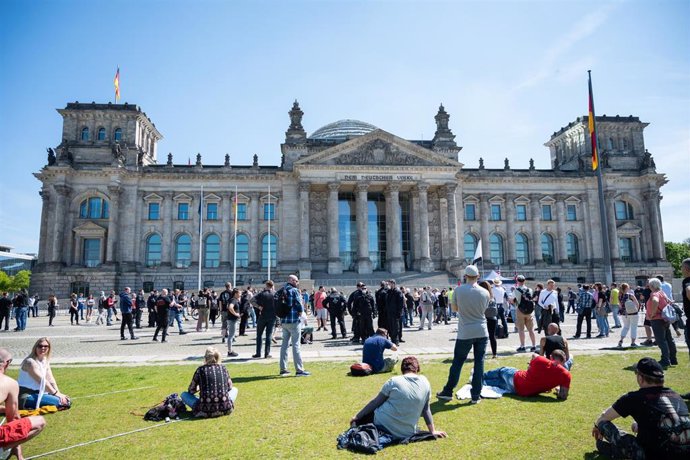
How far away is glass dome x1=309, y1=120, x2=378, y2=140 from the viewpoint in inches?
2576

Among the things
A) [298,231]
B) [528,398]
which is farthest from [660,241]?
[528,398]

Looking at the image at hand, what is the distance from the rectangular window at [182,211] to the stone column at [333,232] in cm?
1678

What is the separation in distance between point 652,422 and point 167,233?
5321cm

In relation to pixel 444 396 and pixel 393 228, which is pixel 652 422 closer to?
pixel 444 396

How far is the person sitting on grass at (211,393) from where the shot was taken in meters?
7.70

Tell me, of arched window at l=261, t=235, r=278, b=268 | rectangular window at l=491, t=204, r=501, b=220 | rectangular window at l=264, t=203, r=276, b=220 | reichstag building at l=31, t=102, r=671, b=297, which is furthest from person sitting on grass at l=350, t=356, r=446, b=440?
rectangular window at l=491, t=204, r=501, b=220

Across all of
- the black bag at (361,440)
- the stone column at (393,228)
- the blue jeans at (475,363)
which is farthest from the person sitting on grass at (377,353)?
the stone column at (393,228)

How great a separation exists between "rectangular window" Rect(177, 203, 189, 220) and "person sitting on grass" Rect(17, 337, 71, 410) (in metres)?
47.1

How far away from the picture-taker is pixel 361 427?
20.3 feet

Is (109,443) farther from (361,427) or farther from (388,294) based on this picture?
(388,294)

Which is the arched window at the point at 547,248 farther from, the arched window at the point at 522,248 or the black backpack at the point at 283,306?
the black backpack at the point at 283,306

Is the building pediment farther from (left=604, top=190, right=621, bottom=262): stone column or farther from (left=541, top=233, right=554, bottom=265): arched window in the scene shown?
(left=604, top=190, right=621, bottom=262): stone column

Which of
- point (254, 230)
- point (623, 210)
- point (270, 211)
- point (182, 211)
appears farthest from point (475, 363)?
point (623, 210)

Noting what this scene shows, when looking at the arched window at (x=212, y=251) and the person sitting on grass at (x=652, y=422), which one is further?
the arched window at (x=212, y=251)
